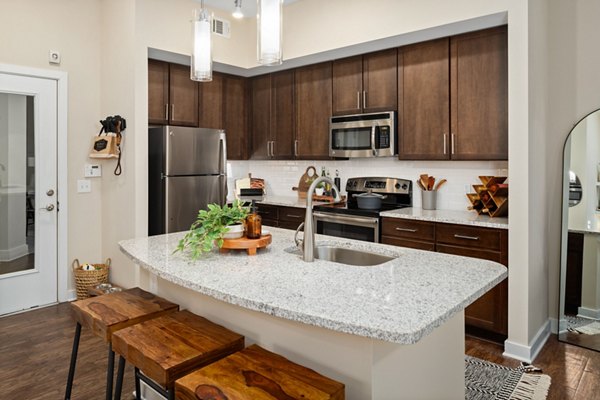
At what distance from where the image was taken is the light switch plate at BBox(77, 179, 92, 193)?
167 inches

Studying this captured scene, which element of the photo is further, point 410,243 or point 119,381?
A: point 410,243

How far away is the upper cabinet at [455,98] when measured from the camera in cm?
332

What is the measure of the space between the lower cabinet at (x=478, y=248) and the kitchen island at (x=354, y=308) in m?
1.24

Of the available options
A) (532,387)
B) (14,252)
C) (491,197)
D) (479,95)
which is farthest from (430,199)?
(14,252)

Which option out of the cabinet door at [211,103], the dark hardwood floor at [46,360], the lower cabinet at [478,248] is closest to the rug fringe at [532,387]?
the lower cabinet at [478,248]

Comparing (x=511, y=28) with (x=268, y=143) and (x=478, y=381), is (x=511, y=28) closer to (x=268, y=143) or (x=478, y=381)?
(x=478, y=381)

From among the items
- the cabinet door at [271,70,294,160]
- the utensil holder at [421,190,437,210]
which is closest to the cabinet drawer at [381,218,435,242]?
the utensil holder at [421,190,437,210]

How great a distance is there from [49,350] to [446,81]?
149 inches

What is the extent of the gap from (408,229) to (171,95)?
2.76 meters

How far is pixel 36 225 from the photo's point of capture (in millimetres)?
3984

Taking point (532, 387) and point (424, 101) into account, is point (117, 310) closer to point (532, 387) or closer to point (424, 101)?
point (532, 387)

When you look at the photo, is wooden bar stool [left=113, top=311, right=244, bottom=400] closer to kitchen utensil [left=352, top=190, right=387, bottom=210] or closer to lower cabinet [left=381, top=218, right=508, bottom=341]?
lower cabinet [left=381, top=218, right=508, bottom=341]

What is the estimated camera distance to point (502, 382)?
2.67 meters

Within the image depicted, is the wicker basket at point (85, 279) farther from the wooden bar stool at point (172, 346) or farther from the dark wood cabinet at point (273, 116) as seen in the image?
the wooden bar stool at point (172, 346)
